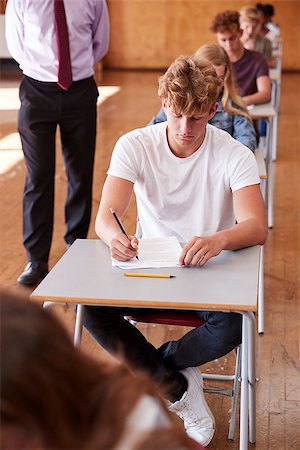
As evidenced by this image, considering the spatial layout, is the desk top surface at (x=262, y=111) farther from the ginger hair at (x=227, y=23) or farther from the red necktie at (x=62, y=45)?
the red necktie at (x=62, y=45)

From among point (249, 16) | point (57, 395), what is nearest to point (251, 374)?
point (57, 395)

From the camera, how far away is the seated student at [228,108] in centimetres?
344

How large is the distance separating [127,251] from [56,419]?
143 centimetres

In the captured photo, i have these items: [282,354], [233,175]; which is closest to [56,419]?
[233,175]

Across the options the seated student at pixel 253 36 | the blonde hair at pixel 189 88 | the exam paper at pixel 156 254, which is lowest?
the seated student at pixel 253 36

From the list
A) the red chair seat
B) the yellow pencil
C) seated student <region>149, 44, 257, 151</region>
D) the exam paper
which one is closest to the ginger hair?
seated student <region>149, 44, 257, 151</region>

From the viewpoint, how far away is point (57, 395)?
0.76m

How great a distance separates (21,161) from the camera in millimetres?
6211

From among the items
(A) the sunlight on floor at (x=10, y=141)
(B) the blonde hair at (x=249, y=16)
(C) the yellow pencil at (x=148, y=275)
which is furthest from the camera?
(B) the blonde hair at (x=249, y=16)

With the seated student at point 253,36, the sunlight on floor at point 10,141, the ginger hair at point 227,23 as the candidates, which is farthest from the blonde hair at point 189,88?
the seated student at point 253,36

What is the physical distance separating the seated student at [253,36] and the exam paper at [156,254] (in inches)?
177

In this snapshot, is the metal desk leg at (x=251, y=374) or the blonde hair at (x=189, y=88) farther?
the blonde hair at (x=189, y=88)

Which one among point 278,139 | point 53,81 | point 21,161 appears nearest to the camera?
point 53,81

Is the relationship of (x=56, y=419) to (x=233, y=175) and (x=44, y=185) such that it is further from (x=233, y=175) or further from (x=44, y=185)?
(x=44, y=185)
